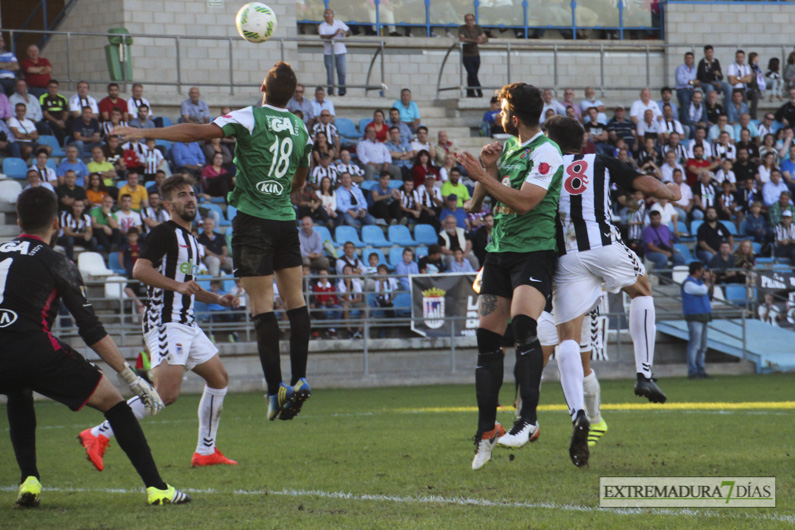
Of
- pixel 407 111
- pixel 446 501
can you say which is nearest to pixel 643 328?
pixel 446 501

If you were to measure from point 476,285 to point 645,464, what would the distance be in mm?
1757

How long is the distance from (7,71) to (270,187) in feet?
45.4

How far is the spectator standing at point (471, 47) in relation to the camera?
25.2 metres

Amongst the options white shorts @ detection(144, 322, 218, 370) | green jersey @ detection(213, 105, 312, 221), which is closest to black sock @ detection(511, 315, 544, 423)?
green jersey @ detection(213, 105, 312, 221)

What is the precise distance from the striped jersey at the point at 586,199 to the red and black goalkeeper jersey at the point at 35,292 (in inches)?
133

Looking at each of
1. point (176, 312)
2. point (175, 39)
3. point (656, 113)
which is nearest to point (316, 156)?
point (175, 39)

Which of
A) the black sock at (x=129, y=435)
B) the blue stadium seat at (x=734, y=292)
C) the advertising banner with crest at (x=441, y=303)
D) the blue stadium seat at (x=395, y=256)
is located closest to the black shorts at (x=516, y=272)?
the black sock at (x=129, y=435)

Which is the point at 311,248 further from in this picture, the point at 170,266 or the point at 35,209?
the point at 35,209

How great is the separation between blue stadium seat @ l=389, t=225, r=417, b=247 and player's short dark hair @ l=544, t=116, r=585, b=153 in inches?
474

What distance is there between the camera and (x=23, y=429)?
7.07m

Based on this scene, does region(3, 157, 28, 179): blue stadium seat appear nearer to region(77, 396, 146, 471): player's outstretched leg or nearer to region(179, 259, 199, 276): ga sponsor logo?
region(179, 259, 199, 276): ga sponsor logo

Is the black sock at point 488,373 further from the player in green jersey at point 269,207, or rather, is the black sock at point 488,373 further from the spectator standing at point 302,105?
the spectator standing at point 302,105

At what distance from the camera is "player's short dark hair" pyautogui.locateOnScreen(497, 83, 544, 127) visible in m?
7.27

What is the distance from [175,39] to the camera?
23.4 meters
